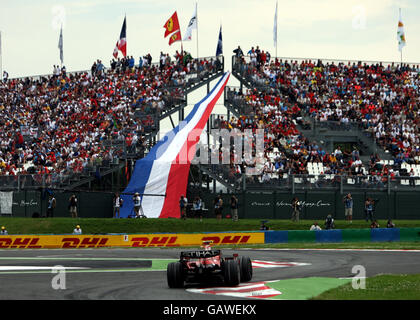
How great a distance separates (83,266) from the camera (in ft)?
80.7

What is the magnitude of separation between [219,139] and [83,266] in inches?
774

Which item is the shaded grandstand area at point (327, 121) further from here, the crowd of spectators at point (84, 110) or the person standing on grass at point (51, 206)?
the person standing on grass at point (51, 206)

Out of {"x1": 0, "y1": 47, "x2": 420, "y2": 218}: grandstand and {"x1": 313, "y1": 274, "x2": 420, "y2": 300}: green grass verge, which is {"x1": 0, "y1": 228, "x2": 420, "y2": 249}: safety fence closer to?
{"x1": 0, "y1": 47, "x2": 420, "y2": 218}: grandstand

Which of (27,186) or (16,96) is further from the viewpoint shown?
(16,96)

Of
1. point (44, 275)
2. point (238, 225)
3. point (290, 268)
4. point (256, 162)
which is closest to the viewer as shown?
point (44, 275)

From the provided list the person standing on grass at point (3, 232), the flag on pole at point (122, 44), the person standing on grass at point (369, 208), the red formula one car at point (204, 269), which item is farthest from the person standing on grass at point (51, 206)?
the red formula one car at point (204, 269)

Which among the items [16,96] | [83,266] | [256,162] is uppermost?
[16,96]

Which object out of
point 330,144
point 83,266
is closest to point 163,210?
point 330,144

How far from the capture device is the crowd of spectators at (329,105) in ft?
145

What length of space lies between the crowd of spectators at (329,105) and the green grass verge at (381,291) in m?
23.4

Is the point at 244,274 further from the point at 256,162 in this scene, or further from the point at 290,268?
the point at 256,162

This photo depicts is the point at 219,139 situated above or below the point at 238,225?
above

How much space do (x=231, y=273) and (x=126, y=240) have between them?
723 inches

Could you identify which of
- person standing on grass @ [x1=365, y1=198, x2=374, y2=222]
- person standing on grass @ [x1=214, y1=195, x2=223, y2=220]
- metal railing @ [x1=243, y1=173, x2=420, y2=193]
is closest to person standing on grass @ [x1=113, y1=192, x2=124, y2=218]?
person standing on grass @ [x1=214, y1=195, x2=223, y2=220]
